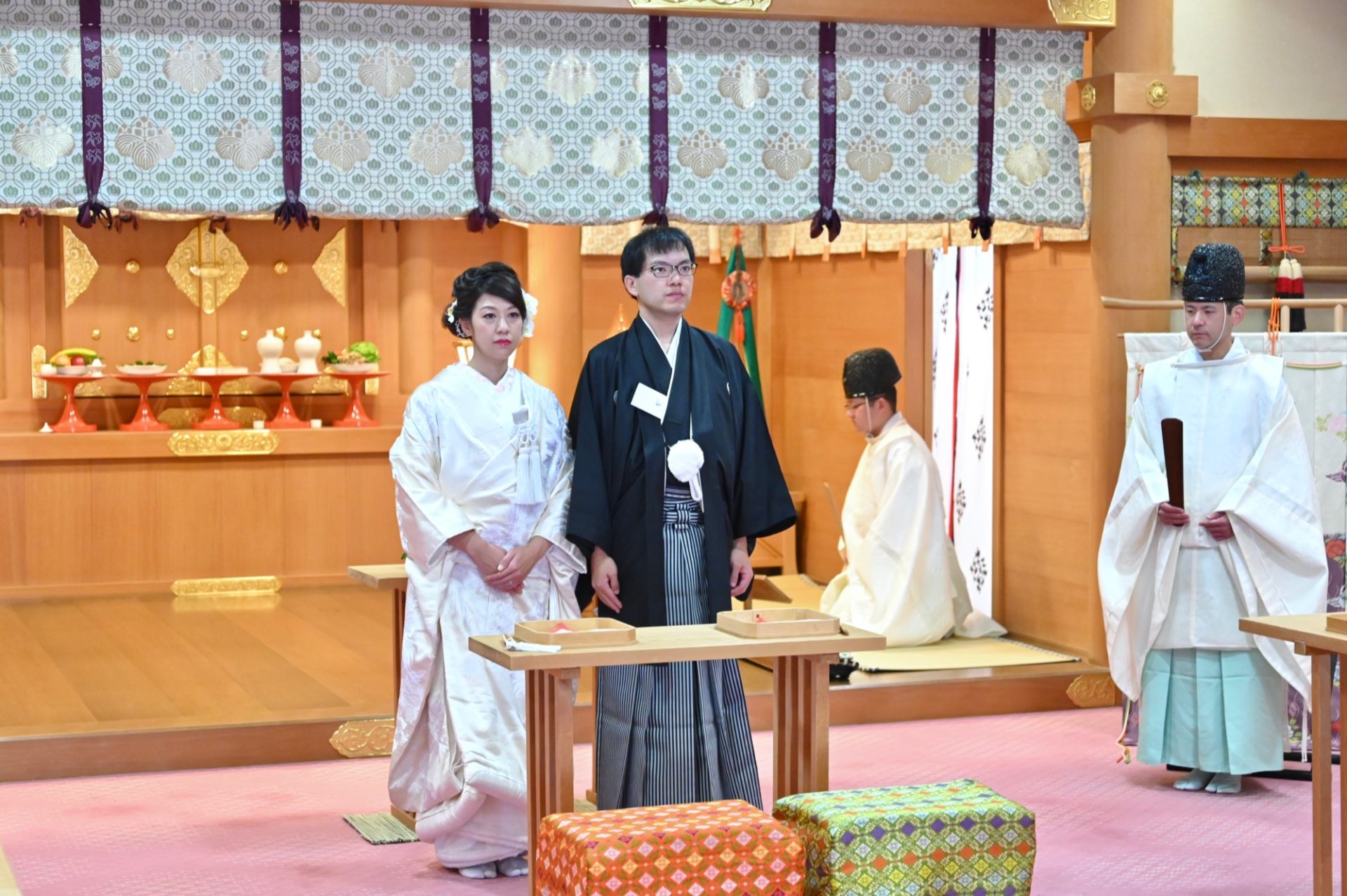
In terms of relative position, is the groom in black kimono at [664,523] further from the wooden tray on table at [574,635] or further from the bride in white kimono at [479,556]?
the wooden tray on table at [574,635]

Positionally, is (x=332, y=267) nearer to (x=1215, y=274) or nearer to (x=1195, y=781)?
(x=1215, y=274)

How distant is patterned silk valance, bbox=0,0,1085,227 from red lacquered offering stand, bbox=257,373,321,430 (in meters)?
3.88

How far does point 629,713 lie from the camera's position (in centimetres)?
414

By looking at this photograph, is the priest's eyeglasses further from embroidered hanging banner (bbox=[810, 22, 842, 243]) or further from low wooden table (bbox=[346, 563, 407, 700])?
embroidered hanging banner (bbox=[810, 22, 842, 243])

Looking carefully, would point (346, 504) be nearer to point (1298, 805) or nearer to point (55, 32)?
point (55, 32)

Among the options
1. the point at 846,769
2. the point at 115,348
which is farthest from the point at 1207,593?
the point at 115,348

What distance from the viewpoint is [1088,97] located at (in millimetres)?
5992

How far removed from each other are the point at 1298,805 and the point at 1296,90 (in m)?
2.72

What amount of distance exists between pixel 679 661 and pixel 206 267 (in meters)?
6.34

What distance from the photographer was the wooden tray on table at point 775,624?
3510mm

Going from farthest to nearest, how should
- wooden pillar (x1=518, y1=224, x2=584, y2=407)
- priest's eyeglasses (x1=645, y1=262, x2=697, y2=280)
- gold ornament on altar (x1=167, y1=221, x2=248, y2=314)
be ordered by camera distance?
gold ornament on altar (x1=167, y1=221, x2=248, y2=314) < wooden pillar (x1=518, y1=224, x2=584, y2=407) < priest's eyeglasses (x1=645, y1=262, x2=697, y2=280)

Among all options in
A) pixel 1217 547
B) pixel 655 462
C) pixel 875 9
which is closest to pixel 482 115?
pixel 875 9

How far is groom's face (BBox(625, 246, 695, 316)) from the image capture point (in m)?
4.09

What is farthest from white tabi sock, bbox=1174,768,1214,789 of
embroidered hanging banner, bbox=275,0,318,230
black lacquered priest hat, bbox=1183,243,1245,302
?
embroidered hanging banner, bbox=275,0,318,230
